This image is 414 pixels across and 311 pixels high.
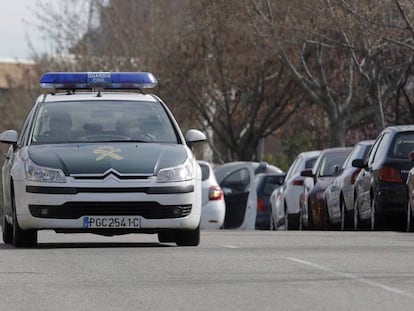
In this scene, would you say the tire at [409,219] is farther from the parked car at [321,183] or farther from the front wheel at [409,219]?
the parked car at [321,183]

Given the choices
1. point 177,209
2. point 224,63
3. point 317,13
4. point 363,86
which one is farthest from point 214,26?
point 177,209

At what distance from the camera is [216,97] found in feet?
166

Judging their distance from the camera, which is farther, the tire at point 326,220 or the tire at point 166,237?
the tire at point 326,220

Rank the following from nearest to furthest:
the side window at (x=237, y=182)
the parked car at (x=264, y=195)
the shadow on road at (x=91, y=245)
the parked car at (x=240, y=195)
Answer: the shadow on road at (x=91, y=245), the parked car at (x=240, y=195), the side window at (x=237, y=182), the parked car at (x=264, y=195)

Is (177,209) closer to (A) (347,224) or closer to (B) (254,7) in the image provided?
(A) (347,224)

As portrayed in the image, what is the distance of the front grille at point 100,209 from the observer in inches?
615

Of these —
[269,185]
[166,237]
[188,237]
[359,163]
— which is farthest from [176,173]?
[269,185]

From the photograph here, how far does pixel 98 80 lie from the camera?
59.6ft

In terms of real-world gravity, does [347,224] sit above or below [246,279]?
below

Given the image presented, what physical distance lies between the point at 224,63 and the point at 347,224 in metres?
24.0

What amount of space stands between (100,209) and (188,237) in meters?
1.19

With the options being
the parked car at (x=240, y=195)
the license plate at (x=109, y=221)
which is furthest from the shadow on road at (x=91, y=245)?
the parked car at (x=240, y=195)

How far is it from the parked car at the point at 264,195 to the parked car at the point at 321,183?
17.4 feet

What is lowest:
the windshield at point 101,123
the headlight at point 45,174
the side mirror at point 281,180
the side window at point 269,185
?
the side window at point 269,185
